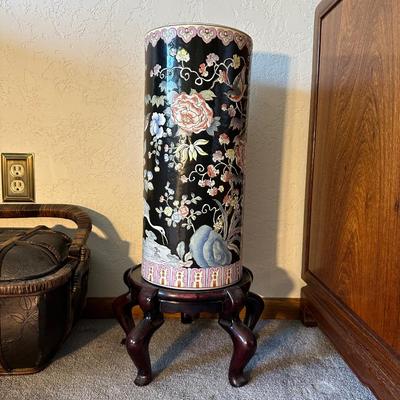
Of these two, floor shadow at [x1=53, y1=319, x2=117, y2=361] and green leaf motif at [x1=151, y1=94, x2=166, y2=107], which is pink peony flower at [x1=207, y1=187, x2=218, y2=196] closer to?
green leaf motif at [x1=151, y1=94, x2=166, y2=107]

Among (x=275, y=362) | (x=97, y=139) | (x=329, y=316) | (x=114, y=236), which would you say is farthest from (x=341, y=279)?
(x=97, y=139)

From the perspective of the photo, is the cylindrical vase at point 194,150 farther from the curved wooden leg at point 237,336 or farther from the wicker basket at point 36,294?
the wicker basket at point 36,294

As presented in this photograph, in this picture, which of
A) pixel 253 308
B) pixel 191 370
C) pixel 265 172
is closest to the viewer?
pixel 191 370

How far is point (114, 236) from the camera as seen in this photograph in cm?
113

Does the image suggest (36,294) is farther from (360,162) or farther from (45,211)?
(360,162)

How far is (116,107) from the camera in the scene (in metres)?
1.07

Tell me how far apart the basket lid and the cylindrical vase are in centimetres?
22

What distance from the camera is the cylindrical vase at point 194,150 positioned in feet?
2.53

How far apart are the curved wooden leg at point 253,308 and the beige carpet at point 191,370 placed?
71mm

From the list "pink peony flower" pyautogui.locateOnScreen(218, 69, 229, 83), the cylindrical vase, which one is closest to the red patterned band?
the cylindrical vase

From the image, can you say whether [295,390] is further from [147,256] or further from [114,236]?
[114,236]

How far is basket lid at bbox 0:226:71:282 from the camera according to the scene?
2.50 feet

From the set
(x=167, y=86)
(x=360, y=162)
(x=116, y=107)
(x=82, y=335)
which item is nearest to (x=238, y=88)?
(x=167, y=86)

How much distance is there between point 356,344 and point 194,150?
57 cm
